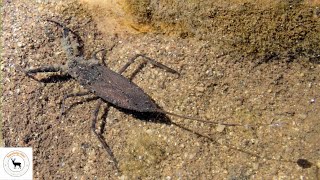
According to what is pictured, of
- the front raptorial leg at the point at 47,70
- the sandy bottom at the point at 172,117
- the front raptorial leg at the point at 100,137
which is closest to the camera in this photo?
the sandy bottom at the point at 172,117

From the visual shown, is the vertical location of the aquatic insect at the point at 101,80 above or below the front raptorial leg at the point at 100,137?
above

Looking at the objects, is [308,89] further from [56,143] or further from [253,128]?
[56,143]

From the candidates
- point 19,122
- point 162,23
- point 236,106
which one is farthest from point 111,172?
point 162,23

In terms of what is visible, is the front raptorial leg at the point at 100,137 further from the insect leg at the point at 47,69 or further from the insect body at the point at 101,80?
the insect leg at the point at 47,69

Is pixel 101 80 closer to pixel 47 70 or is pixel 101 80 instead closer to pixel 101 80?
pixel 101 80

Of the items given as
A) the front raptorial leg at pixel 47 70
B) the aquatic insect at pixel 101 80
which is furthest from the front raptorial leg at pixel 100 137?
the front raptorial leg at pixel 47 70

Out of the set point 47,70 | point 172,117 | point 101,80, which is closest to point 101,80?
point 101,80

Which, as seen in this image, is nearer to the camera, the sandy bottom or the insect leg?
the sandy bottom

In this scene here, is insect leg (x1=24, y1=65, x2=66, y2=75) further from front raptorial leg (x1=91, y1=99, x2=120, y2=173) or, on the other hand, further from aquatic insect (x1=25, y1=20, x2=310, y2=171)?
front raptorial leg (x1=91, y1=99, x2=120, y2=173)

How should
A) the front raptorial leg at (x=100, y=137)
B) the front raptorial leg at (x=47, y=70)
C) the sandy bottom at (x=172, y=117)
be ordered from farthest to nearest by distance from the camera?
1. the front raptorial leg at (x=47, y=70)
2. the front raptorial leg at (x=100, y=137)
3. the sandy bottom at (x=172, y=117)

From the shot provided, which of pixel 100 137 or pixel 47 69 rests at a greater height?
pixel 47 69

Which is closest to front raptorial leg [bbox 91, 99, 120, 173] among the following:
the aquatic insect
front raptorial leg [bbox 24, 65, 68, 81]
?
the aquatic insect
